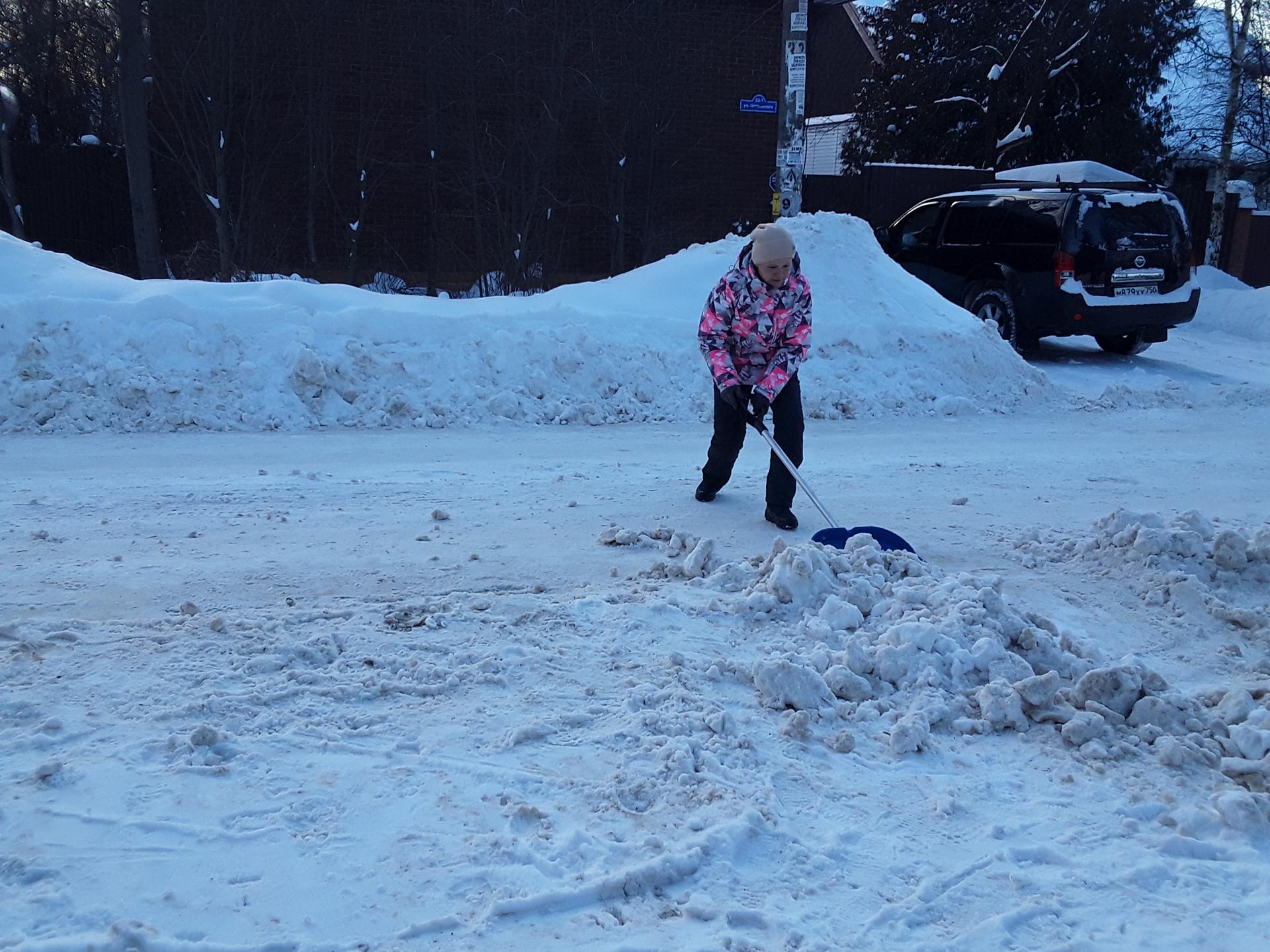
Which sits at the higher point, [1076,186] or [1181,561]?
[1076,186]

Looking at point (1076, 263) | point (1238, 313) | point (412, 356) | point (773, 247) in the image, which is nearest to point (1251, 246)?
point (1238, 313)

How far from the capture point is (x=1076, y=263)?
11.7 metres

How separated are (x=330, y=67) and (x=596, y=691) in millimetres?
14310

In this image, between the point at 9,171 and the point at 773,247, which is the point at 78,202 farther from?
the point at 773,247

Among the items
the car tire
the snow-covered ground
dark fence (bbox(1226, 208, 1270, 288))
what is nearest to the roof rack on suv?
the car tire

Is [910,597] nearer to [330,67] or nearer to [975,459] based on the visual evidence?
[975,459]

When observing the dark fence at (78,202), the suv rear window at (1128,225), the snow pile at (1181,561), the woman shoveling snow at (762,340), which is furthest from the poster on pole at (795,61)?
the dark fence at (78,202)

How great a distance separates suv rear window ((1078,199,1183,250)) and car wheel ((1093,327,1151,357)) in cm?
121

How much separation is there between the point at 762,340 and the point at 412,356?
3.63 meters

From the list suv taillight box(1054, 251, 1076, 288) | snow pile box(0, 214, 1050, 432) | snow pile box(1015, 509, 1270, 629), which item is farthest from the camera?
suv taillight box(1054, 251, 1076, 288)

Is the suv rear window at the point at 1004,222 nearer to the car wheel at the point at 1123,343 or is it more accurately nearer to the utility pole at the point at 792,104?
the car wheel at the point at 1123,343

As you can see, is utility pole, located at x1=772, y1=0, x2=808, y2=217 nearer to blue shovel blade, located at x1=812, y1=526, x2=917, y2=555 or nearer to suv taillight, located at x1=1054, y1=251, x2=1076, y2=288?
suv taillight, located at x1=1054, y1=251, x2=1076, y2=288

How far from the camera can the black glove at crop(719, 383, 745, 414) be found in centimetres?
599

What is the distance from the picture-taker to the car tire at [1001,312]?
12312mm
